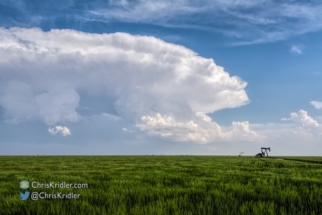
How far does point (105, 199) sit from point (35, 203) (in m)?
1.68

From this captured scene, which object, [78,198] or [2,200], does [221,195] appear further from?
[2,200]

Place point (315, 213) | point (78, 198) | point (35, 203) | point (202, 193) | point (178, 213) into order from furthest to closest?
point (202, 193) < point (78, 198) < point (35, 203) < point (315, 213) < point (178, 213)

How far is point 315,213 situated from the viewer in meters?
6.12

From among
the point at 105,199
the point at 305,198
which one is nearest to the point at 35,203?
the point at 105,199

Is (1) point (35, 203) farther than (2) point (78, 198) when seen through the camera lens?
No

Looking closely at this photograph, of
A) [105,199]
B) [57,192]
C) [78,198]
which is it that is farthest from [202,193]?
[57,192]

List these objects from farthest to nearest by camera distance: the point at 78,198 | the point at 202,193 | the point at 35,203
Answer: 1. the point at 202,193
2. the point at 78,198
3. the point at 35,203

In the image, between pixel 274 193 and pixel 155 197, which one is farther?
pixel 274 193

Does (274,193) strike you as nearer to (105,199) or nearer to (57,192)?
(105,199)

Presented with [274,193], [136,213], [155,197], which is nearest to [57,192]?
[155,197]

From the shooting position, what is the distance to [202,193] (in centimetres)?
768

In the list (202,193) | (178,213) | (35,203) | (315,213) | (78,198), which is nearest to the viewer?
(178,213)

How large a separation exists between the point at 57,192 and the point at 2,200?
4.54 ft

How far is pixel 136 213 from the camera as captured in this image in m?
5.42
